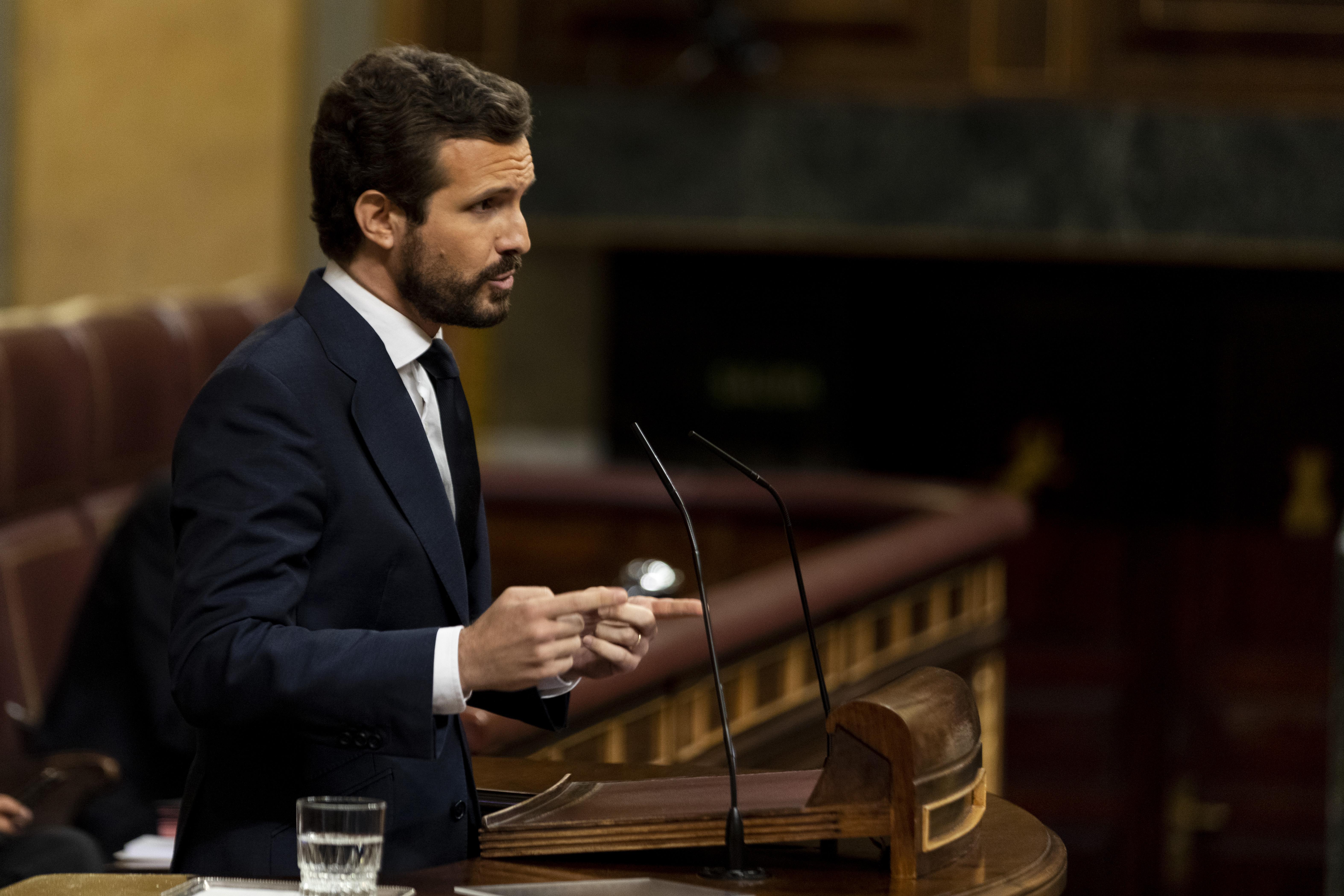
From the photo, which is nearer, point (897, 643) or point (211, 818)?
point (211, 818)

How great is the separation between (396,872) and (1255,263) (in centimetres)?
458

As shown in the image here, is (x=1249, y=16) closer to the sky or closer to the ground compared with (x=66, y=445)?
closer to the sky

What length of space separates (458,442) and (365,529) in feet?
0.57

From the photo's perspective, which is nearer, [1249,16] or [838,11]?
[1249,16]

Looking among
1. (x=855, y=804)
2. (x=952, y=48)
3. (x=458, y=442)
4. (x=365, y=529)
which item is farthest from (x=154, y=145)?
(x=855, y=804)

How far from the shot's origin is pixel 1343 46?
525 centimetres

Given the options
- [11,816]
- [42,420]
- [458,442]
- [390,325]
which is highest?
[390,325]

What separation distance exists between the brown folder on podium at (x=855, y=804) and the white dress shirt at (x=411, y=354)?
0.42 ft

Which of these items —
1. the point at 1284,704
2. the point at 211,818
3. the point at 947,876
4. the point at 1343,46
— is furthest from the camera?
the point at 1284,704

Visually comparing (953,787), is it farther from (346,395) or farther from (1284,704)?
(1284,704)

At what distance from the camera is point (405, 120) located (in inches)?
58.6

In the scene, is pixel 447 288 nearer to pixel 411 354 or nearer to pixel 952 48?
pixel 411 354

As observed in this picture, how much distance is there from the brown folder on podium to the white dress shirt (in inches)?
5.0

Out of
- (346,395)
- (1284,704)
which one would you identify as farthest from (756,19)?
(346,395)
